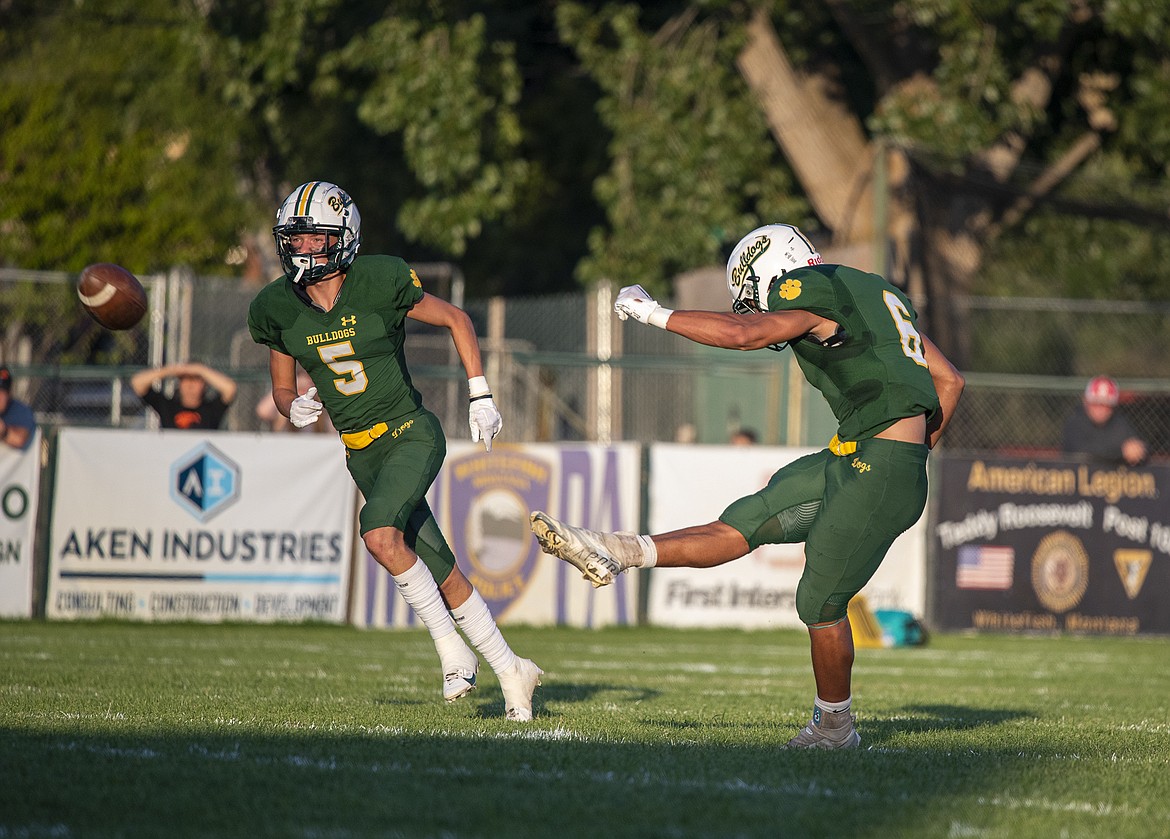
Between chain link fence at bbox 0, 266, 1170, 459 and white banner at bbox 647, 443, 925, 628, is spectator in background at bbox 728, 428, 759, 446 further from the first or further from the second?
white banner at bbox 647, 443, 925, 628

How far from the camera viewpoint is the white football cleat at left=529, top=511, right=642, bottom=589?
19.2ft

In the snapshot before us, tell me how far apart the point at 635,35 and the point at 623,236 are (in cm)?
271

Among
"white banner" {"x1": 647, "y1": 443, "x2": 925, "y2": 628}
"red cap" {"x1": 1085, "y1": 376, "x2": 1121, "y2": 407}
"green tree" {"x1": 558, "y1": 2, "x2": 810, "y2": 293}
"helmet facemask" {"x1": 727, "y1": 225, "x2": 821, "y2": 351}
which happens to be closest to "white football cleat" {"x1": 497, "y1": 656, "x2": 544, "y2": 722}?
"helmet facemask" {"x1": 727, "y1": 225, "x2": 821, "y2": 351}

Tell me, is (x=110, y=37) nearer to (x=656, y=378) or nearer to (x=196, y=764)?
(x=656, y=378)

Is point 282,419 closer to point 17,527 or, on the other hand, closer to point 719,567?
point 17,527

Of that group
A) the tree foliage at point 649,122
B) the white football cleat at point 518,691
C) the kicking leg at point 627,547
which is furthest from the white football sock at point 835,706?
the tree foliage at point 649,122

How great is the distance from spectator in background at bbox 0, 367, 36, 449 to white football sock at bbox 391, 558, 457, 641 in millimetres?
7060

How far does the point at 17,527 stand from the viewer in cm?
1272

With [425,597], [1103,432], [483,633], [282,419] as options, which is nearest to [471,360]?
[425,597]

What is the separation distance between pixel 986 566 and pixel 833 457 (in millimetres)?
8708

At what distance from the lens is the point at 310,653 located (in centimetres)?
1057

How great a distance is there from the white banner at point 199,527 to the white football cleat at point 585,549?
24.4ft

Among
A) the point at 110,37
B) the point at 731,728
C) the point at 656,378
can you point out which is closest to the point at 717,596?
the point at 656,378

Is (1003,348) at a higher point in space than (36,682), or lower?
higher
